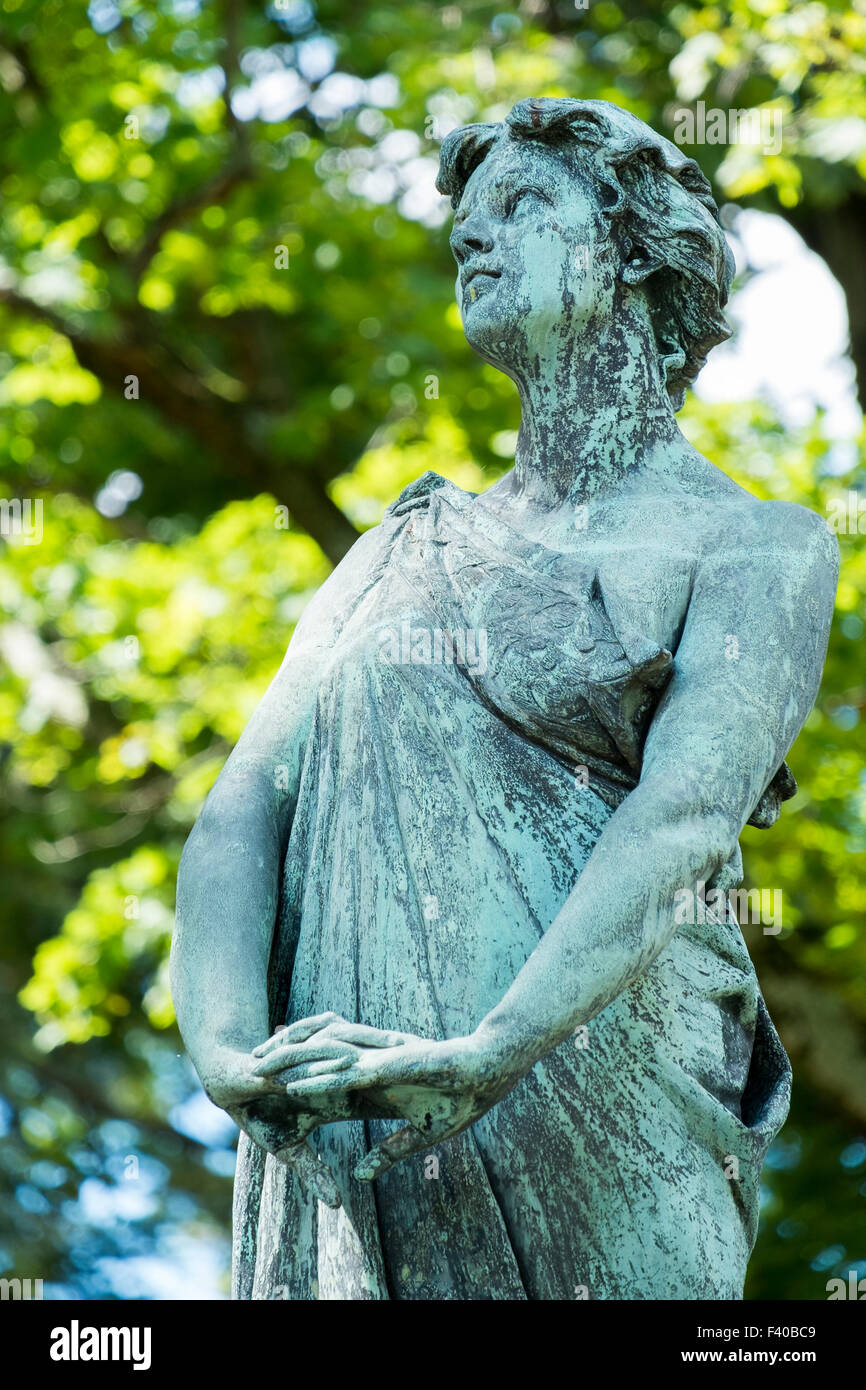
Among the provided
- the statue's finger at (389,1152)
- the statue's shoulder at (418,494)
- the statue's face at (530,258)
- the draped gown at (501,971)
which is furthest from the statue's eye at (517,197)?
the statue's finger at (389,1152)

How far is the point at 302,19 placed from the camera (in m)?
14.1

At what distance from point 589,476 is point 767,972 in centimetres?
721

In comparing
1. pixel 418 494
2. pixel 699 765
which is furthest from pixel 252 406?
pixel 699 765

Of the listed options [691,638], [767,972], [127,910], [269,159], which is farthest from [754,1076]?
[269,159]

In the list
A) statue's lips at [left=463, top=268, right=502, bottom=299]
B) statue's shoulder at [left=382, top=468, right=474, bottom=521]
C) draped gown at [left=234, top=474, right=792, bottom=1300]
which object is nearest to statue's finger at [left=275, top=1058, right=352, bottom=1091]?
draped gown at [left=234, top=474, right=792, bottom=1300]

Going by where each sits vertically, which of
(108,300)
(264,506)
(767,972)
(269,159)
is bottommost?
(767,972)

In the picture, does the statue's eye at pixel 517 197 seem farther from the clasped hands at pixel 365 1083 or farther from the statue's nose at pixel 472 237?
the clasped hands at pixel 365 1083

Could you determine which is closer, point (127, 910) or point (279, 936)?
point (279, 936)

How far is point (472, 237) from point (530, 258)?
4.8 inches

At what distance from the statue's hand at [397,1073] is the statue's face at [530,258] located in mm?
1369

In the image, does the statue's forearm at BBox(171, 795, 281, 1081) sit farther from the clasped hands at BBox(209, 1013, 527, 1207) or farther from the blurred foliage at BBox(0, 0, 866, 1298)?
the blurred foliage at BBox(0, 0, 866, 1298)

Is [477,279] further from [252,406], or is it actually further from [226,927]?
[252,406]

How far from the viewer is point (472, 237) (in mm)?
3562
